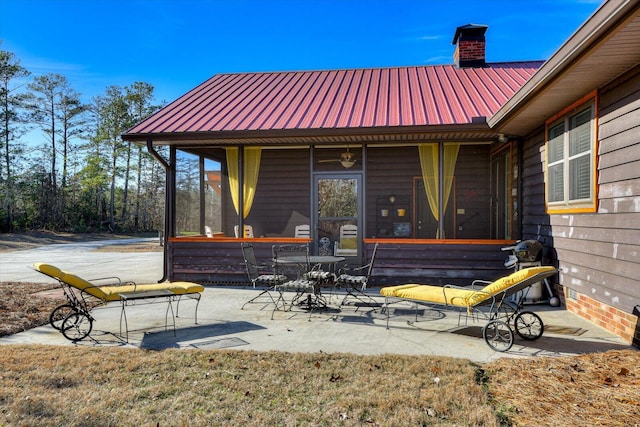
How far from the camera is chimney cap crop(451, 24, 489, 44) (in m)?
A: 10.8

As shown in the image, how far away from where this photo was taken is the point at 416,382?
3.15 metres

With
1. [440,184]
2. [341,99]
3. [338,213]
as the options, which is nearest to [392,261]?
[338,213]

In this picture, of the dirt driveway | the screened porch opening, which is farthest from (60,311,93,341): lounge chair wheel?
the dirt driveway

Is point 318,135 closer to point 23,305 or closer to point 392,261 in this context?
point 392,261

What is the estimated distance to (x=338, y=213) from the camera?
7961 mm

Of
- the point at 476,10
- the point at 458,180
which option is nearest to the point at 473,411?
the point at 458,180

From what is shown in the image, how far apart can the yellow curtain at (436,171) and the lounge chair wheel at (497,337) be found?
3426 millimetres

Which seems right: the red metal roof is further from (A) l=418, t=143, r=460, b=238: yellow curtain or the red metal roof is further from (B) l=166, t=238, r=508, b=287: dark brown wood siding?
(B) l=166, t=238, r=508, b=287: dark brown wood siding

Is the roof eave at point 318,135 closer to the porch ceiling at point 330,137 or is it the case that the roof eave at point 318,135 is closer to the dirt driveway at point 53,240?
the porch ceiling at point 330,137

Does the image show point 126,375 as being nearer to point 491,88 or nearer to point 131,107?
point 491,88

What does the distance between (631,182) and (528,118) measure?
2217 mm

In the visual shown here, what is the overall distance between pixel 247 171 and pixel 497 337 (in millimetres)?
5644

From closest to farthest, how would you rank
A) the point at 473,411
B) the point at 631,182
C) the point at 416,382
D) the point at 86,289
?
the point at 473,411, the point at 416,382, the point at 631,182, the point at 86,289

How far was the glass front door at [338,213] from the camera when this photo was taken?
7.90 metres
